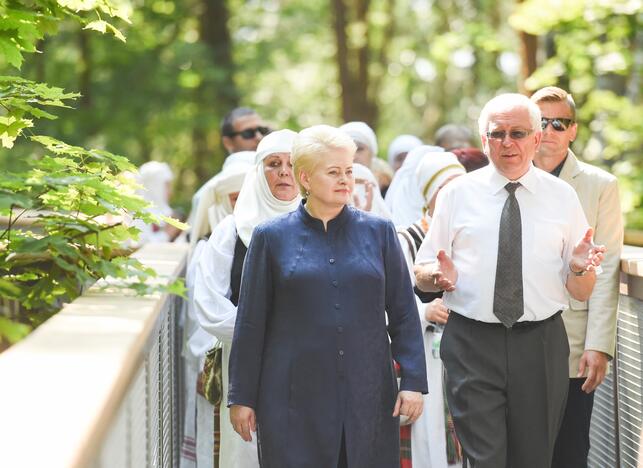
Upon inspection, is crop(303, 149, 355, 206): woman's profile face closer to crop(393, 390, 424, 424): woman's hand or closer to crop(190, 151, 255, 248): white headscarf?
crop(393, 390, 424, 424): woman's hand

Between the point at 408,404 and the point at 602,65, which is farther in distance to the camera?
the point at 602,65

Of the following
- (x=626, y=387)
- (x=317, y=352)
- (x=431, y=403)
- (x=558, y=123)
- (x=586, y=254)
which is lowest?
(x=431, y=403)

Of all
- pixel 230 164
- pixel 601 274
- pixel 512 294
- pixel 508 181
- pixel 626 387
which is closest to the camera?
pixel 512 294

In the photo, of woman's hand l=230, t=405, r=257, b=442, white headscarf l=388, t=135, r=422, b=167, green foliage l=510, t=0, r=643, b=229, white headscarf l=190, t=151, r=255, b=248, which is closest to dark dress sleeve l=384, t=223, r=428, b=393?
woman's hand l=230, t=405, r=257, b=442

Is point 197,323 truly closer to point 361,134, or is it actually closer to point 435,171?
point 435,171

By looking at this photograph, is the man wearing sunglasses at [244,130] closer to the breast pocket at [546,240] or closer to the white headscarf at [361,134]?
the white headscarf at [361,134]

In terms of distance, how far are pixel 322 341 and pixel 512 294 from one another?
988mm

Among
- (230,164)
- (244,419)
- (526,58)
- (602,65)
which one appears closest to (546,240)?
(244,419)

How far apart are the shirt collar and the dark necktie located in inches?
3.0

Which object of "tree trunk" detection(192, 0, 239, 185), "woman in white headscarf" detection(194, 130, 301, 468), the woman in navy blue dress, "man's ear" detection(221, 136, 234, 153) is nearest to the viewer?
the woman in navy blue dress

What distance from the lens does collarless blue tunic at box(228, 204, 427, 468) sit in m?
5.03

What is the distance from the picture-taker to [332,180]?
514 centimetres

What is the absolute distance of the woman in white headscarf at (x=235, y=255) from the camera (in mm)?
6176

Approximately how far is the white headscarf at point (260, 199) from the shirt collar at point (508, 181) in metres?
1.23
